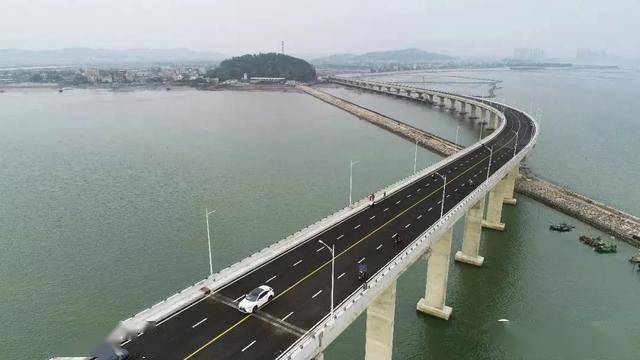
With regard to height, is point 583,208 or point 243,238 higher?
point 243,238

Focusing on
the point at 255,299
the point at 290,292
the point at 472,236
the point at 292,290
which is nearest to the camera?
the point at 255,299

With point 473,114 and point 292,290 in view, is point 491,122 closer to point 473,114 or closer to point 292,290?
point 473,114

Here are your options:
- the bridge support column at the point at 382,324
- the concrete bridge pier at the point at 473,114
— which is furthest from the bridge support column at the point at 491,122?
the bridge support column at the point at 382,324

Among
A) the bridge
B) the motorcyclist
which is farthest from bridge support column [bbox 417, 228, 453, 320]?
the motorcyclist

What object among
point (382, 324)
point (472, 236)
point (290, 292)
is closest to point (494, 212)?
point (472, 236)

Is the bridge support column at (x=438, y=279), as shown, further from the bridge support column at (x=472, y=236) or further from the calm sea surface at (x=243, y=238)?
the bridge support column at (x=472, y=236)

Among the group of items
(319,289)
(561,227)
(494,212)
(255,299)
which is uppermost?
(255,299)

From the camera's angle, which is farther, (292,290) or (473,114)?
(473,114)
